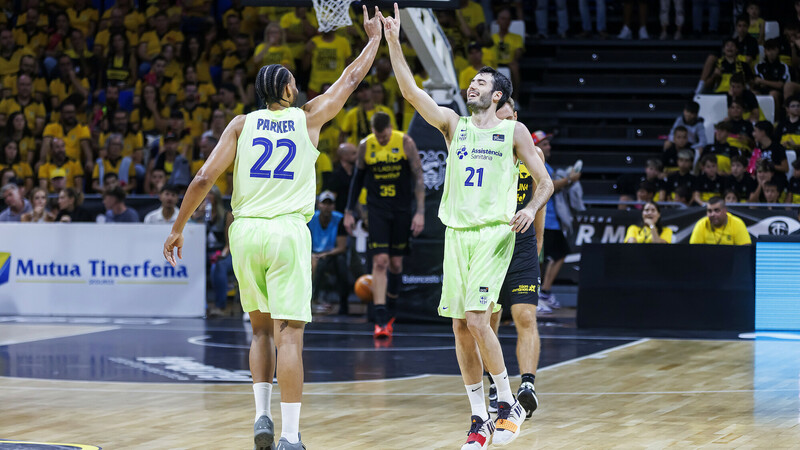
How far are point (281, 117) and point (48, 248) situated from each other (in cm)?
890

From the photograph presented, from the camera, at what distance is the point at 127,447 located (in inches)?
255

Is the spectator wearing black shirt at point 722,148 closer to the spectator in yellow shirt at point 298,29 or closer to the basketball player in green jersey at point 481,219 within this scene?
the spectator in yellow shirt at point 298,29

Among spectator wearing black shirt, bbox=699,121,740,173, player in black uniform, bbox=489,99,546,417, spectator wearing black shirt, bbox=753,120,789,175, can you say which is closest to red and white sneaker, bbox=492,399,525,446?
player in black uniform, bbox=489,99,546,417

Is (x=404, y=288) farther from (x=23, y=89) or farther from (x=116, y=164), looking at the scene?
(x=23, y=89)

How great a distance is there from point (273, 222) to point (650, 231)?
26.0ft

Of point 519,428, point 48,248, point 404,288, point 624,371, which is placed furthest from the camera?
point 48,248

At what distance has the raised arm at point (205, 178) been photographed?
6.03m

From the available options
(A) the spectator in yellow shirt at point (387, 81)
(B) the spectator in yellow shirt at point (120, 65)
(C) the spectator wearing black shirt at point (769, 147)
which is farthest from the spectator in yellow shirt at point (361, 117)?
(C) the spectator wearing black shirt at point (769, 147)

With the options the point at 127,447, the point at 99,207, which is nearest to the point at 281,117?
the point at 127,447

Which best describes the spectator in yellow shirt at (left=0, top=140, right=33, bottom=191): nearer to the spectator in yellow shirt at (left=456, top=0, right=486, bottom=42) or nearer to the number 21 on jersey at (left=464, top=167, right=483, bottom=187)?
the spectator in yellow shirt at (left=456, top=0, right=486, bottom=42)

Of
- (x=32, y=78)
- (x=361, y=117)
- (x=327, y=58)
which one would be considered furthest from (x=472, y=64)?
(x=32, y=78)

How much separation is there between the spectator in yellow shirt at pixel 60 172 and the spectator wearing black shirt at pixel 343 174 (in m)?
4.42

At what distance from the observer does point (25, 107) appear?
61.8ft

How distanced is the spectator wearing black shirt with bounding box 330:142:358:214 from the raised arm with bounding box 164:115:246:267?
8.15 m
